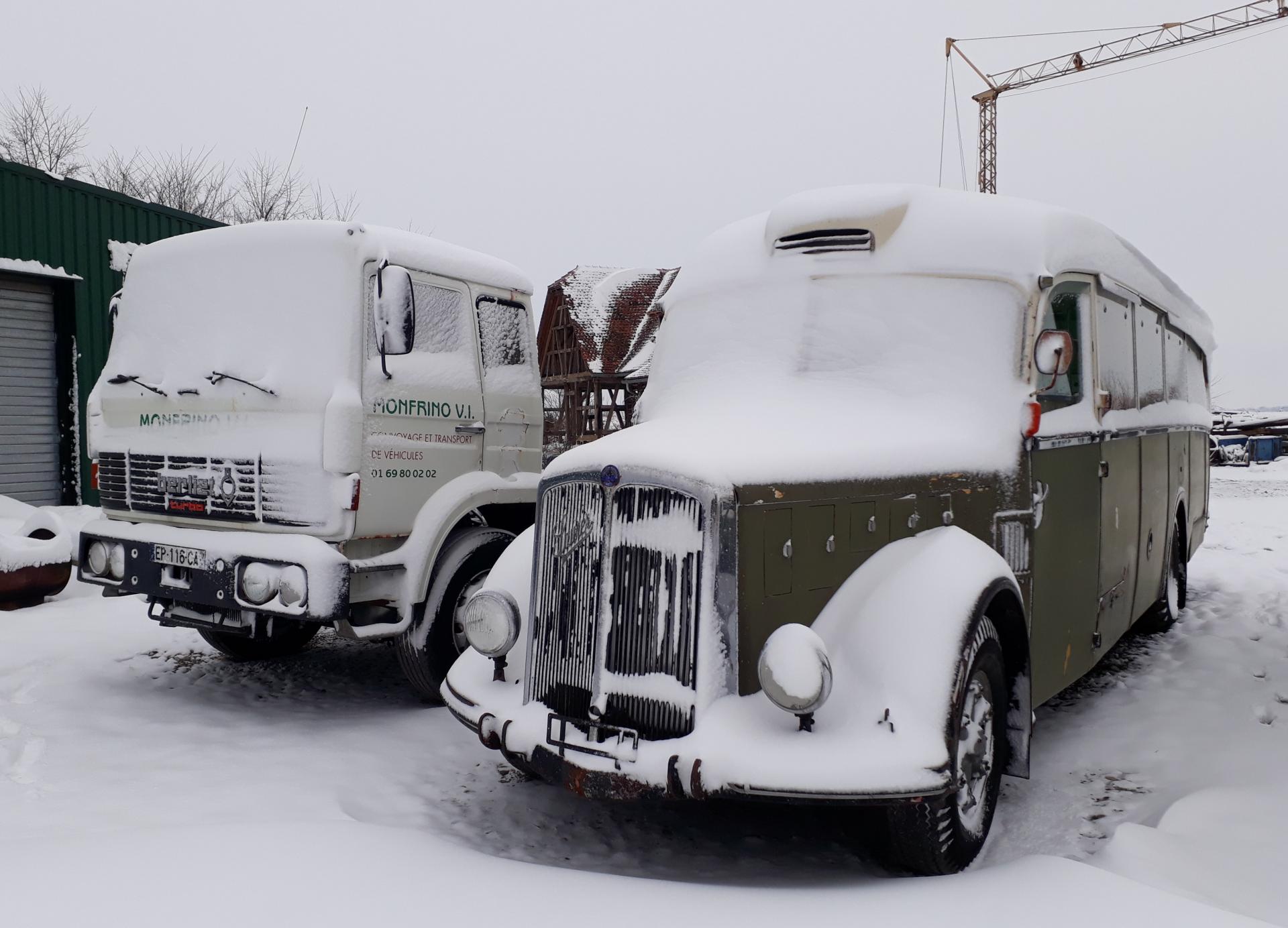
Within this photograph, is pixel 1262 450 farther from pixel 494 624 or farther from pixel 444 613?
pixel 494 624

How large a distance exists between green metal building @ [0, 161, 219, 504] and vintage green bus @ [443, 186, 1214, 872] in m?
9.87

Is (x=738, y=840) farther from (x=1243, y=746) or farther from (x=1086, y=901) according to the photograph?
(x=1243, y=746)

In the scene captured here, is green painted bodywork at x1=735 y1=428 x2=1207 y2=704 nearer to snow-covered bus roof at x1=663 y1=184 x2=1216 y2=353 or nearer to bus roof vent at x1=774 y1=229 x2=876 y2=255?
snow-covered bus roof at x1=663 y1=184 x2=1216 y2=353

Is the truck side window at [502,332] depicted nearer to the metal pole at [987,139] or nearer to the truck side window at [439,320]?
the truck side window at [439,320]

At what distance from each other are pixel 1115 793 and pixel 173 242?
6.21 m

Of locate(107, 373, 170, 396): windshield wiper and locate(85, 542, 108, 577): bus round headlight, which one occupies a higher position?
locate(107, 373, 170, 396): windshield wiper

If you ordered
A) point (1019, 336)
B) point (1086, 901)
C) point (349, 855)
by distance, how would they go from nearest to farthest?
point (1086, 901), point (349, 855), point (1019, 336)

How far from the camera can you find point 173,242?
6160 millimetres

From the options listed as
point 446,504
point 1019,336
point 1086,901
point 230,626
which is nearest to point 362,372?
point 446,504

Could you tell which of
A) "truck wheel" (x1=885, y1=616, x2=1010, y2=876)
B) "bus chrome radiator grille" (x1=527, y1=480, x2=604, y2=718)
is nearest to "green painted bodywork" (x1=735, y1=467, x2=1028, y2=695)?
"truck wheel" (x1=885, y1=616, x2=1010, y2=876)

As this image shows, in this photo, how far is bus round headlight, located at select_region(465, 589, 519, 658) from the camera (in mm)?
3881

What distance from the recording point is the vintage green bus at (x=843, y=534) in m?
3.24

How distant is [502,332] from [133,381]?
2.32 metres

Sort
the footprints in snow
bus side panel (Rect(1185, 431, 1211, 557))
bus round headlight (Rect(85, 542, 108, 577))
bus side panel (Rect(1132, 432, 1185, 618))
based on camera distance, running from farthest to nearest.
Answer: bus side panel (Rect(1185, 431, 1211, 557)), bus side panel (Rect(1132, 432, 1185, 618)), bus round headlight (Rect(85, 542, 108, 577)), the footprints in snow
